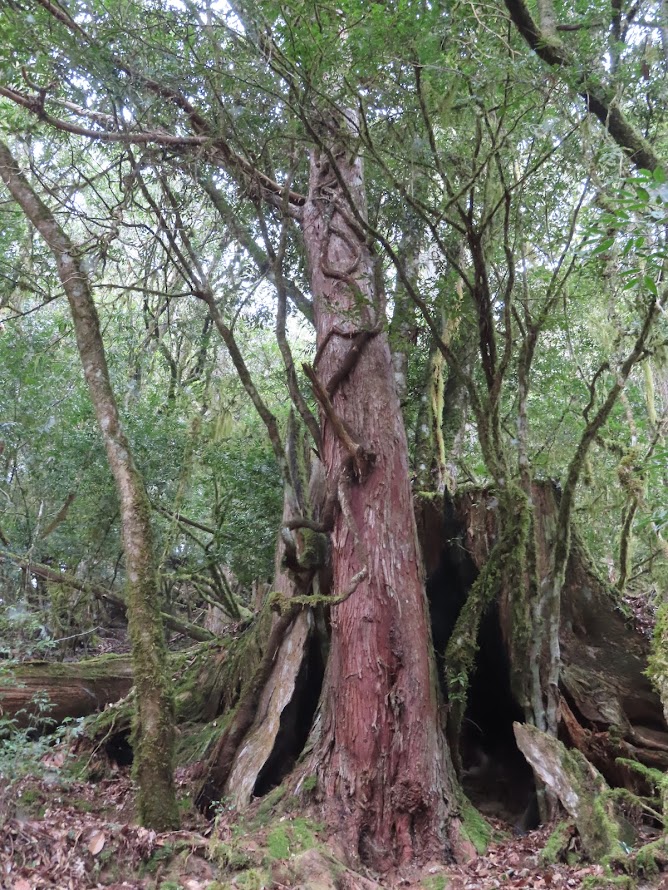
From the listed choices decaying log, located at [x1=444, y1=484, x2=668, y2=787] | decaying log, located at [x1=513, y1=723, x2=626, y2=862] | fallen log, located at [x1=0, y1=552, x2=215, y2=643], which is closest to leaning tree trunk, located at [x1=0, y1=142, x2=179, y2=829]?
decaying log, located at [x1=513, y1=723, x2=626, y2=862]

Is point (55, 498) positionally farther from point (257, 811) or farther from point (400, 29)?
point (400, 29)

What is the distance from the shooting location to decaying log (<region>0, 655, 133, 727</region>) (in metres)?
5.20

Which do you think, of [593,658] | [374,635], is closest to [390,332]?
[374,635]

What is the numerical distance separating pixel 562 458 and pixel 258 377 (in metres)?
5.61

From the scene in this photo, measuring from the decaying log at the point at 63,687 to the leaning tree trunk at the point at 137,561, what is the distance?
185 cm

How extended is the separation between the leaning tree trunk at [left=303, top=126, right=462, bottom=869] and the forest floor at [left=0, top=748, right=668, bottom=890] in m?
0.27

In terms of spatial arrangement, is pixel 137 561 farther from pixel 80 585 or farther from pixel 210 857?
pixel 80 585

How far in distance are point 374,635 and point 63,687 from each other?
127 inches

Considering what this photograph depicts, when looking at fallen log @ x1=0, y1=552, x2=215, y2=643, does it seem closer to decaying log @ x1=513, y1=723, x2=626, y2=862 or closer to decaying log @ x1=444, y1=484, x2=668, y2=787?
decaying log @ x1=444, y1=484, x2=668, y2=787

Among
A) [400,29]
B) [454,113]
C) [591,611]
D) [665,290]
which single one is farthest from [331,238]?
[591,611]

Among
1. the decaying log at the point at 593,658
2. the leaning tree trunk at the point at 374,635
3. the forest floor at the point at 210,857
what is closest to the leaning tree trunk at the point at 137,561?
the forest floor at the point at 210,857

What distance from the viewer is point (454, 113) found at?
5.27m

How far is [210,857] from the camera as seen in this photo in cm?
333

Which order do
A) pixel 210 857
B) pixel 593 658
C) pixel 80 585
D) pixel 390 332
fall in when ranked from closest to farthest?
pixel 210 857, pixel 593 658, pixel 390 332, pixel 80 585
